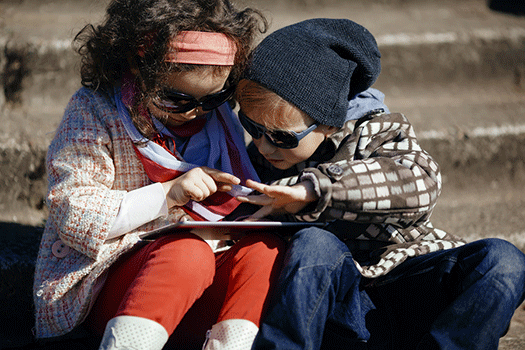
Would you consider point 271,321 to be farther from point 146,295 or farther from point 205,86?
point 205,86

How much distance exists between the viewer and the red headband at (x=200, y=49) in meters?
1.54

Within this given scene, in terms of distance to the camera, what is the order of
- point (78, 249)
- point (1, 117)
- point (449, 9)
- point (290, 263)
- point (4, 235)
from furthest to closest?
point (449, 9)
point (1, 117)
point (4, 235)
point (78, 249)
point (290, 263)

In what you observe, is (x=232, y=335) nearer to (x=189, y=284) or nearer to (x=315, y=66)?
(x=189, y=284)

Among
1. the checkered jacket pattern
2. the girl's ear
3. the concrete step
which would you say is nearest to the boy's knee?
the checkered jacket pattern

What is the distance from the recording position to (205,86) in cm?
159

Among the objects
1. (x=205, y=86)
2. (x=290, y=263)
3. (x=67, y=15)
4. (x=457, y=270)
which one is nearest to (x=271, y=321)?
(x=290, y=263)

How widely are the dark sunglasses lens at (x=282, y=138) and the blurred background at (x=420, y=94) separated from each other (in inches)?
41.1

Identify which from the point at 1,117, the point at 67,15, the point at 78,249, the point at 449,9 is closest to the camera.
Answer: the point at 78,249

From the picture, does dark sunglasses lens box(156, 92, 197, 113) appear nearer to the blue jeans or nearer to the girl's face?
the girl's face

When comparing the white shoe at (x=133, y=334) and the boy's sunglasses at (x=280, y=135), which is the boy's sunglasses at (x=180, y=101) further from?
the white shoe at (x=133, y=334)

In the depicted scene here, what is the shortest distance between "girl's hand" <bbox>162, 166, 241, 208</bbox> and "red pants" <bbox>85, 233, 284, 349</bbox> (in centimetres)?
14

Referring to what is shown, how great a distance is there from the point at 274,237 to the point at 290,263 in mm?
201

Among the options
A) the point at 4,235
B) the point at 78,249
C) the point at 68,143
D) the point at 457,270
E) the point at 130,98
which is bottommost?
the point at 4,235

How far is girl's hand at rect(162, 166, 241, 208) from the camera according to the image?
159 centimetres
